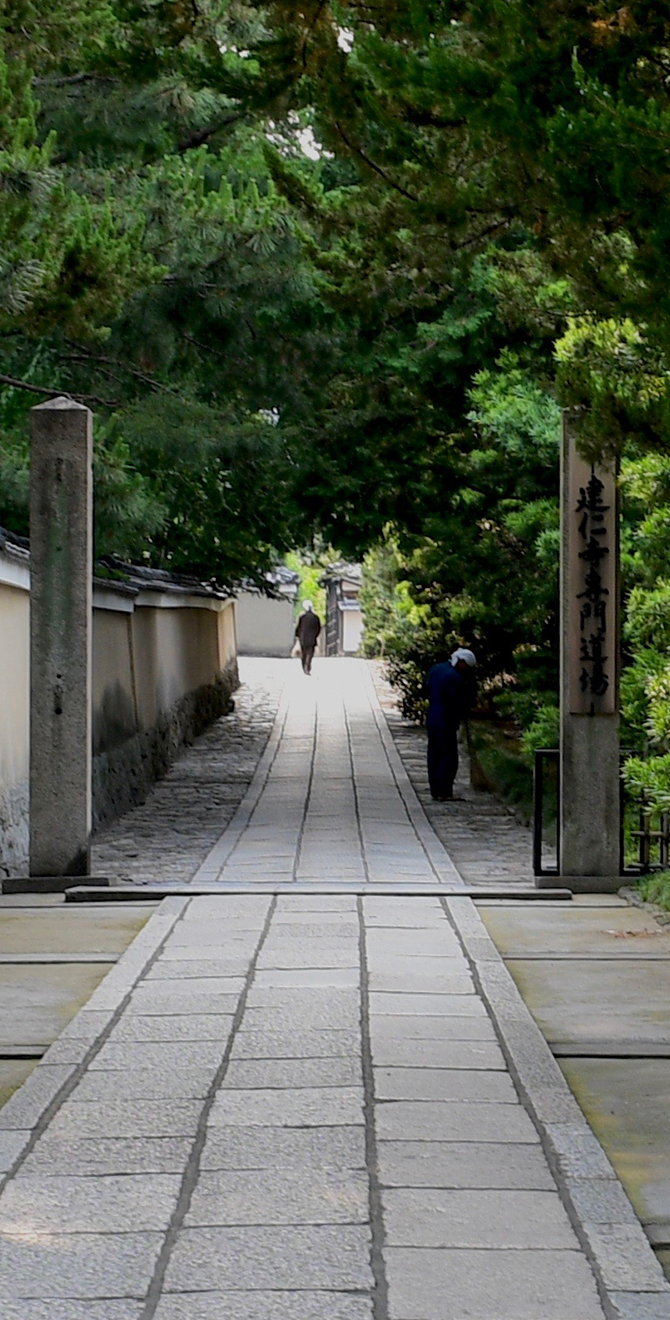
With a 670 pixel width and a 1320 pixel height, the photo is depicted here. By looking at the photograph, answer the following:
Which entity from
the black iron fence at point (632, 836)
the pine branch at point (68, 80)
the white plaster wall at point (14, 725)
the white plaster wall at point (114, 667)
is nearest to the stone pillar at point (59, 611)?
the white plaster wall at point (114, 667)

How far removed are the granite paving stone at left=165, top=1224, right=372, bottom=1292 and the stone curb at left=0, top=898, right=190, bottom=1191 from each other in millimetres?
814

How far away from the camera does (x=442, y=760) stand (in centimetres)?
1711

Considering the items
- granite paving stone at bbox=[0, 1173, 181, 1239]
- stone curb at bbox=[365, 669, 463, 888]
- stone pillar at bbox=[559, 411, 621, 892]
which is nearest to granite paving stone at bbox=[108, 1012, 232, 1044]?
granite paving stone at bbox=[0, 1173, 181, 1239]

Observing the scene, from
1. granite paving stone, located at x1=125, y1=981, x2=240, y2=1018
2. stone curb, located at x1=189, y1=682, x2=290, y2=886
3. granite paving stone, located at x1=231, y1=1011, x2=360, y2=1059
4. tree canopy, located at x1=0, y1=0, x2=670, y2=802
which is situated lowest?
stone curb, located at x1=189, y1=682, x2=290, y2=886

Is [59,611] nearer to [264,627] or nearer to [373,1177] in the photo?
[373,1177]

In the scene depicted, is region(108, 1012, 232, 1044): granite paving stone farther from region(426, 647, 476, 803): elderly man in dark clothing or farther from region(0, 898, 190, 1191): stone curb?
region(426, 647, 476, 803): elderly man in dark clothing

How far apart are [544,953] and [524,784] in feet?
26.3

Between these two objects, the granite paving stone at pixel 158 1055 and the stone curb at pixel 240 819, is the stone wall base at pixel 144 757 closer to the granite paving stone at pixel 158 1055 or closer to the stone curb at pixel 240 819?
the stone curb at pixel 240 819

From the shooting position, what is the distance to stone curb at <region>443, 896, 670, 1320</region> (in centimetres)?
379

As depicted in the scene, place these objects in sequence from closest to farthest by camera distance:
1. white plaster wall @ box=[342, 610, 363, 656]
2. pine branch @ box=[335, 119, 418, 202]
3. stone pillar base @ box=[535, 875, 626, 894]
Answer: pine branch @ box=[335, 119, 418, 202], stone pillar base @ box=[535, 875, 626, 894], white plaster wall @ box=[342, 610, 363, 656]

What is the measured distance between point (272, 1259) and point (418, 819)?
444 inches

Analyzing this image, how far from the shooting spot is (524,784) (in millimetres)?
16328

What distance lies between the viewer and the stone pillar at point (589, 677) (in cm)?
1068

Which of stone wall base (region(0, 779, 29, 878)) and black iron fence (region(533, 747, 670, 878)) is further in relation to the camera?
stone wall base (region(0, 779, 29, 878))
